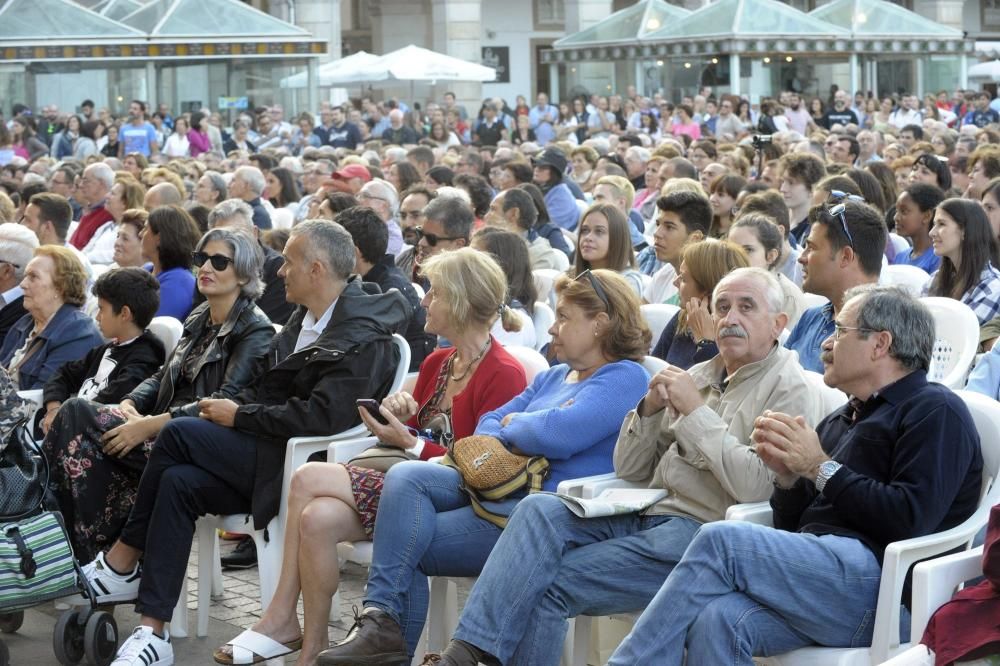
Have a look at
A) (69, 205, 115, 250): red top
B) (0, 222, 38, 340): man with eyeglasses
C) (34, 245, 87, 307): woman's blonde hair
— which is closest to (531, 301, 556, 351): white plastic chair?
(34, 245, 87, 307): woman's blonde hair

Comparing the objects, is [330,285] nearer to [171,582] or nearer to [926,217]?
[171,582]

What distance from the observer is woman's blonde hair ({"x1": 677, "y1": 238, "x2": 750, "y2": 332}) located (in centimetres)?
513

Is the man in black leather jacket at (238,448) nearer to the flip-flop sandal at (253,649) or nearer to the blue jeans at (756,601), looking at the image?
the flip-flop sandal at (253,649)

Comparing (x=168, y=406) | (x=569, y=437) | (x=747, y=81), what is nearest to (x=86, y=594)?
(x=168, y=406)

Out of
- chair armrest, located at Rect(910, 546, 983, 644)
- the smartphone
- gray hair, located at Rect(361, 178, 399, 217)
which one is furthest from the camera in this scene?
gray hair, located at Rect(361, 178, 399, 217)

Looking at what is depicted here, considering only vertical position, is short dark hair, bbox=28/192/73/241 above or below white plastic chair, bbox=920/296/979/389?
above

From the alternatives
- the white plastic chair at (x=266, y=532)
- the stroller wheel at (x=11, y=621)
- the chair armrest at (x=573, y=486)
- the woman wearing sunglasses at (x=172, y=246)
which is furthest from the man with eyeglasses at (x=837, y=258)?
the woman wearing sunglasses at (x=172, y=246)

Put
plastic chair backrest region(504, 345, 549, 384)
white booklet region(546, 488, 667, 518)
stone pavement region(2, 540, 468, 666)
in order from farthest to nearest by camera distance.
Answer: stone pavement region(2, 540, 468, 666), plastic chair backrest region(504, 345, 549, 384), white booklet region(546, 488, 667, 518)

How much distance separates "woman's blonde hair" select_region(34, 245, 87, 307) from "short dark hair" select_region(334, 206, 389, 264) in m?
1.17

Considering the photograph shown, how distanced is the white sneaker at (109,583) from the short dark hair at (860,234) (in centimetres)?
271

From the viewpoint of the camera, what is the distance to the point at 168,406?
582 centimetres

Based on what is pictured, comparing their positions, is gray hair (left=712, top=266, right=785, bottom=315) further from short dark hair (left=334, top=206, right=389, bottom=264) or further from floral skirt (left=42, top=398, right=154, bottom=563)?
short dark hair (left=334, top=206, right=389, bottom=264)

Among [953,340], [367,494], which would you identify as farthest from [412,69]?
[367,494]

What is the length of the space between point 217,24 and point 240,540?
19.0m
